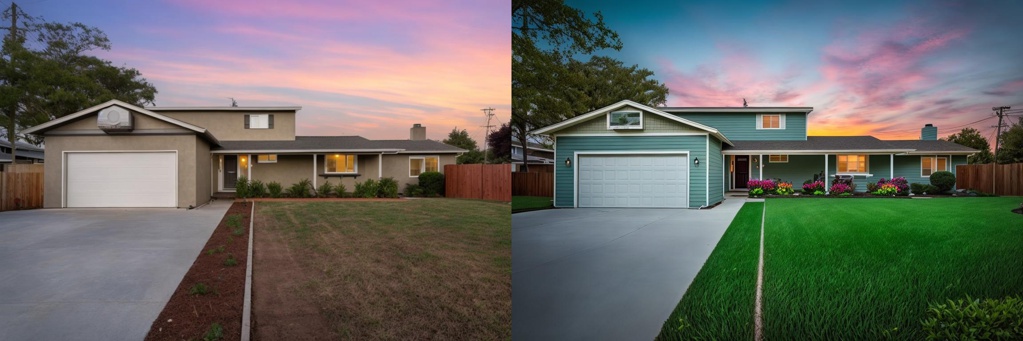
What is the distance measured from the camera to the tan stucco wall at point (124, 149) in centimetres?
1461

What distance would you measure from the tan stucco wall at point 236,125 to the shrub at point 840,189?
20423mm

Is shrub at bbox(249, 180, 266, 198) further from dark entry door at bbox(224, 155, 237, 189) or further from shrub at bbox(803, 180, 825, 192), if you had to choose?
shrub at bbox(803, 180, 825, 192)

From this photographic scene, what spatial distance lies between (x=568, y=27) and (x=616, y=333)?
3857 mm

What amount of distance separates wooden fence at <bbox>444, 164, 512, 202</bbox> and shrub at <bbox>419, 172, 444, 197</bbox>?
37cm

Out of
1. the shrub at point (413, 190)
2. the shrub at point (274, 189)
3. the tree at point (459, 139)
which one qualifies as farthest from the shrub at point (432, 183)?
the tree at point (459, 139)

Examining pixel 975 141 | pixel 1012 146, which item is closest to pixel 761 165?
pixel 975 141

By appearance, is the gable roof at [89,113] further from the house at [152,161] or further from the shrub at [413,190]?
the shrub at [413,190]

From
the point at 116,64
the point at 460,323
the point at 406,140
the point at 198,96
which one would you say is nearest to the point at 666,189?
the point at 460,323

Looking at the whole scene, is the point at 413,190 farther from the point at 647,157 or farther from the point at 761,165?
the point at 761,165

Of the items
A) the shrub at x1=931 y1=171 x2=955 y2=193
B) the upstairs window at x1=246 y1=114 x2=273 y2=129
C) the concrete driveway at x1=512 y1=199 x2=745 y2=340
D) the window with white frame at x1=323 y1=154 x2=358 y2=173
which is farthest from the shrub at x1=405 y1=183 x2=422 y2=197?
the shrub at x1=931 y1=171 x2=955 y2=193

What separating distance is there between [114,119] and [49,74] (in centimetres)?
174

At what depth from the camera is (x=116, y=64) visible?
18.5 m

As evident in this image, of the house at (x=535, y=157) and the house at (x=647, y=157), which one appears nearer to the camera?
the house at (x=647, y=157)

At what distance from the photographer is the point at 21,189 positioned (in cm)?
1365
